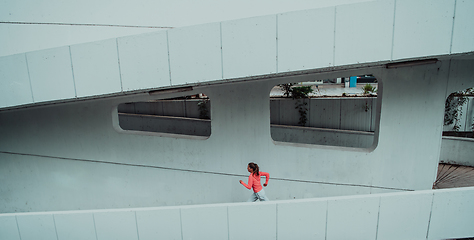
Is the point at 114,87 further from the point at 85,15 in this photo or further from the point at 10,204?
the point at 10,204

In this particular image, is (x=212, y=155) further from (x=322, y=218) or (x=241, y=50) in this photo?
(x=241, y=50)

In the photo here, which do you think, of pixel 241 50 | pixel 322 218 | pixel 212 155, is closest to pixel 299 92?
pixel 212 155

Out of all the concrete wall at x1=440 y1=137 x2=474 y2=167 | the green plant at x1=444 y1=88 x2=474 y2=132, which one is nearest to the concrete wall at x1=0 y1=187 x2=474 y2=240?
the concrete wall at x1=440 y1=137 x2=474 y2=167

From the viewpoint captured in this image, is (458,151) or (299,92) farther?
→ (299,92)

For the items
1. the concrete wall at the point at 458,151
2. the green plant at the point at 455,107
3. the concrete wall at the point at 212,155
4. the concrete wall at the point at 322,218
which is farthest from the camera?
the green plant at the point at 455,107

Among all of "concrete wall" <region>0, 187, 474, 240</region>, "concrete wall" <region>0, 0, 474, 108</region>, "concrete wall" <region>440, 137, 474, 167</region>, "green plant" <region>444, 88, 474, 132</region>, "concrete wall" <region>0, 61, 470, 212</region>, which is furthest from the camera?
"green plant" <region>444, 88, 474, 132</region>

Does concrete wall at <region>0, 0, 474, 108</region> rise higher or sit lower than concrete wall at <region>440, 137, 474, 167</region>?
higher

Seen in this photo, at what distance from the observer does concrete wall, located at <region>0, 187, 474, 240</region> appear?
4398 mm

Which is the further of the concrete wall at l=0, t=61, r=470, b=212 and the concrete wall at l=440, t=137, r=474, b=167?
the concrete wall at l=440, t=137, r=474, b=167

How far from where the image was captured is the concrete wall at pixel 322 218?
440 centimetres

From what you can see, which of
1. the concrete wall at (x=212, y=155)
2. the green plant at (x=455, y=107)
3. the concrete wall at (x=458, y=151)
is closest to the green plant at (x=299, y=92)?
the concrete wall at (x=212, y=155)

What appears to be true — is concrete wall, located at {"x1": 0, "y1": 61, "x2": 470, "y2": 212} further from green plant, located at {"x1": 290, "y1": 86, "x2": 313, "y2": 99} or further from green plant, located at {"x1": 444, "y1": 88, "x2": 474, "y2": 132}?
green plant, located at {"x1": 444, "y1": 88, "x2": 474, "y2": 132}

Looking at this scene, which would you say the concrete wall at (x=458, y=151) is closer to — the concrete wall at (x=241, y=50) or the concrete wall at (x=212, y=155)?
the concrete wall at (x=212, y=155)

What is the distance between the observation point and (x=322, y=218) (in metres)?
4.44
